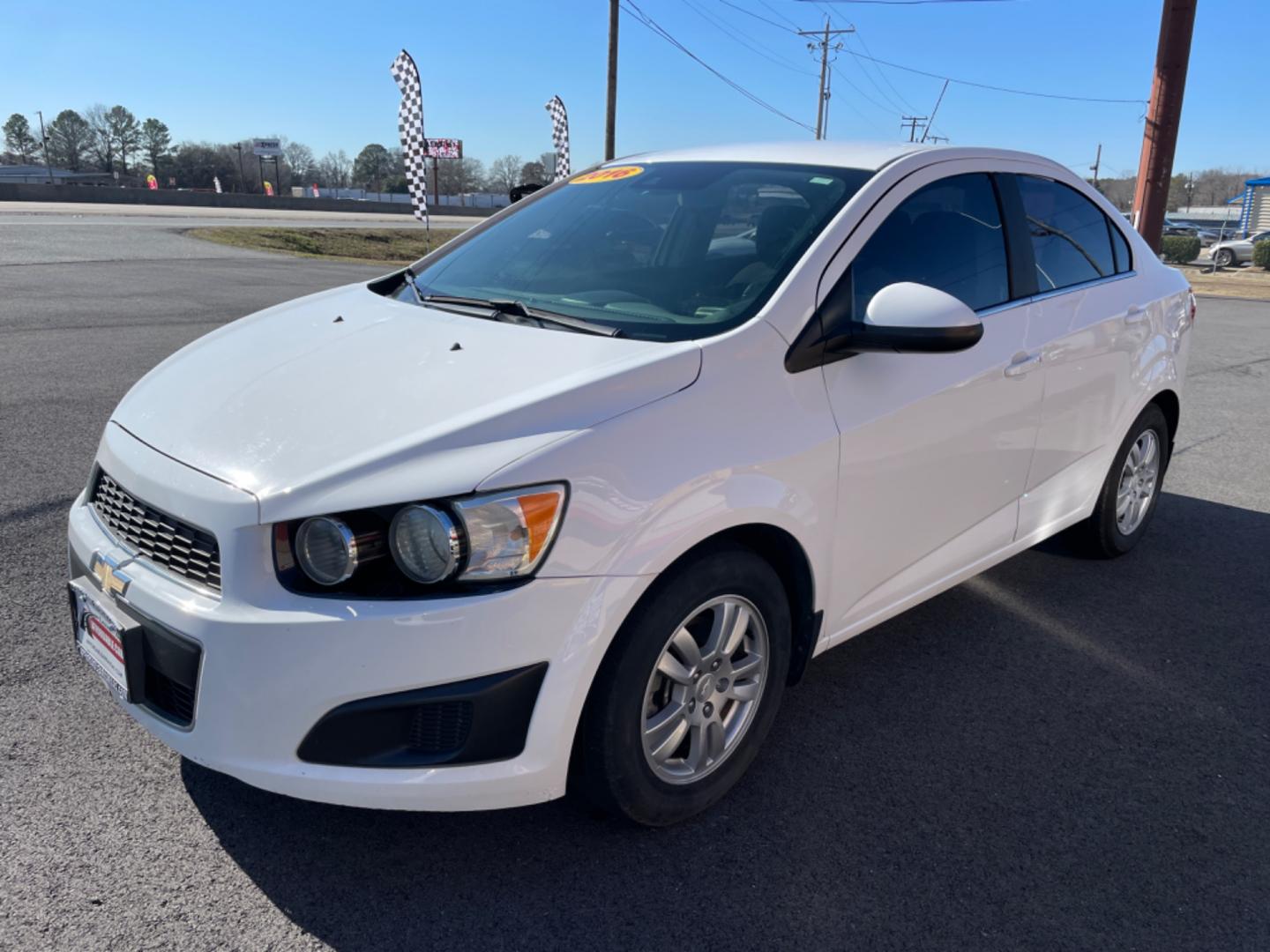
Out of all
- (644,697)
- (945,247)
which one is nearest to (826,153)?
(945,247)

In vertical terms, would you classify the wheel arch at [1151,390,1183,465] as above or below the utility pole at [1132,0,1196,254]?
below

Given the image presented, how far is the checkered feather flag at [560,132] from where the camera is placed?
28484 millimetres

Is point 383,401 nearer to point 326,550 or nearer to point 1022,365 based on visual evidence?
point 326,550

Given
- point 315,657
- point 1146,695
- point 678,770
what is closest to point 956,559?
point 1146,695

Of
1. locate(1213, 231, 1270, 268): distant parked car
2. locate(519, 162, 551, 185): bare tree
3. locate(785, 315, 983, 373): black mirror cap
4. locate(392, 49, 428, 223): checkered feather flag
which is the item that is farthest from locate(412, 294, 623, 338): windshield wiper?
locate(1213, 231, 1270, 268): distant parked car

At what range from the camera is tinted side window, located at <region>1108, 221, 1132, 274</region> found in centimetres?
418

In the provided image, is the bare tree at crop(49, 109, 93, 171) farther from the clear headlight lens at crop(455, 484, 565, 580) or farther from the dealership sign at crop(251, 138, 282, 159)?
the clear headlight lens at crop(455, 484, 565, 580)

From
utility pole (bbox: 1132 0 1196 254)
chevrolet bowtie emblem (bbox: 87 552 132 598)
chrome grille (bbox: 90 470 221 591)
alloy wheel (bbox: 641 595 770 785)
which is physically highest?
utility pole (bbox: 1132 0 1196 254)

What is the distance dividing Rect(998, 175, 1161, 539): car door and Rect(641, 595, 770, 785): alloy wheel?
153cm

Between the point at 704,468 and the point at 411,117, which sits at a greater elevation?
the point at 411,117

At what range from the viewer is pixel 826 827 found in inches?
102

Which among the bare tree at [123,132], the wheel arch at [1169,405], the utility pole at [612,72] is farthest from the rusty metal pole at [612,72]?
the bare tree at [123,132]

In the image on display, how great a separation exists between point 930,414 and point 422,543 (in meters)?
1.65

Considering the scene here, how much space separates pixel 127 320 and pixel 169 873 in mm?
8875
